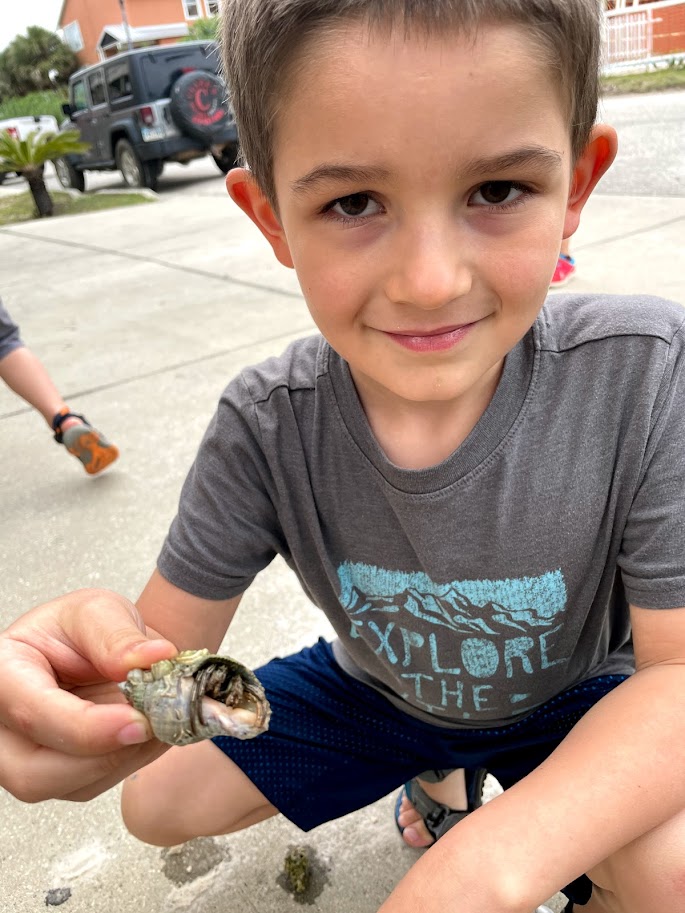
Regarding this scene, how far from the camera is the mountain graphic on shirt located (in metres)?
1.27

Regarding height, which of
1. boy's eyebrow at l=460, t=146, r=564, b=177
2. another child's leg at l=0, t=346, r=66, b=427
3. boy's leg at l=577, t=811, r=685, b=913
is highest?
boy's eyebrow at l=460, t=146, r=564, b=177

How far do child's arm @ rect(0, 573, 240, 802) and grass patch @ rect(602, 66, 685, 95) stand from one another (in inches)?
510

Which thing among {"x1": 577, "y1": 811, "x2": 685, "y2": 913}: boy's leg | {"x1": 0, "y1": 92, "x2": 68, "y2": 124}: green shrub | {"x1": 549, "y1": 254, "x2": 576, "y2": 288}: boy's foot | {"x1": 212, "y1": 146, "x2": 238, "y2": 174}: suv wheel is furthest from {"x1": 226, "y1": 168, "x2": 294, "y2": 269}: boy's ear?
{"x1": 0, "y1": 92, "x2": 68, "y2": 124}: green shrub

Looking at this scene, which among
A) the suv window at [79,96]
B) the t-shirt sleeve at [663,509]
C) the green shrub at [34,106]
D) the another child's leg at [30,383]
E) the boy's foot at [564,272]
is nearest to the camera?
the t-shirt sleeve at [663,509]

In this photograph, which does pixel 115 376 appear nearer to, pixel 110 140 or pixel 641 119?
pixel 641 119

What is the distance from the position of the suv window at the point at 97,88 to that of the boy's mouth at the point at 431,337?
1374 cm

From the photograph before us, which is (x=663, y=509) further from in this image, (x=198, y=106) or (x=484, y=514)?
(x=198, y=106)

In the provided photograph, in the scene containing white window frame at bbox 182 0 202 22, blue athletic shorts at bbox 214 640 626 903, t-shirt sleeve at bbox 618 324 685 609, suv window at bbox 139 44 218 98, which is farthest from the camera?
white window frame at bbox 182 0 202 22

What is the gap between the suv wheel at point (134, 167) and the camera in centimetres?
1221

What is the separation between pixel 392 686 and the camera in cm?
143

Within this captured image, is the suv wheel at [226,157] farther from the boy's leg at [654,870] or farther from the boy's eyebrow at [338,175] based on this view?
the boy's leg at [654,870]

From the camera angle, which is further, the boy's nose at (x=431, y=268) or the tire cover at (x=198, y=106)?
the tire cover at (x=198, y=106)

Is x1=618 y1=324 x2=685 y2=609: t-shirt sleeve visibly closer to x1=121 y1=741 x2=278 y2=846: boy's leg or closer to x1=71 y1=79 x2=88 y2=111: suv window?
x1=121 y1=741 x2=278 y2=846: boy's leg

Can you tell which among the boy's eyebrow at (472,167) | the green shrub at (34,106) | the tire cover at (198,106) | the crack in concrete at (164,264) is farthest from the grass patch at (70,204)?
the green shrub at (34,106)
